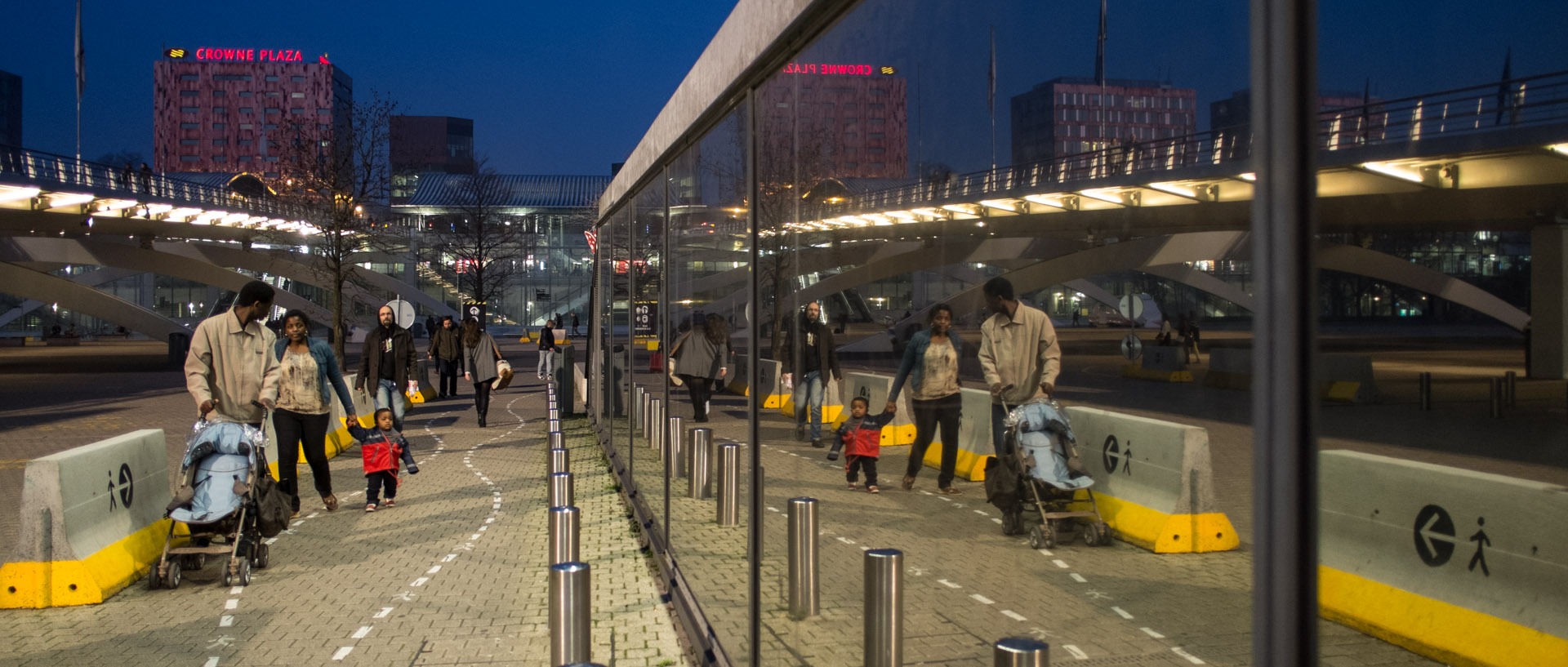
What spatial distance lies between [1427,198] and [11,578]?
733cm

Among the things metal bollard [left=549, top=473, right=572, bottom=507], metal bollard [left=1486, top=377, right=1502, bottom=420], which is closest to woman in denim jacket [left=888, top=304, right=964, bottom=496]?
metal bollard [left=1486, top=377, right=1502, bottom=420]

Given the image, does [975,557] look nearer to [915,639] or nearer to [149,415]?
[915,639]

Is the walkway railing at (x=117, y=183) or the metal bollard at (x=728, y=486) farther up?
the walkway railing at (x=117, y=183)

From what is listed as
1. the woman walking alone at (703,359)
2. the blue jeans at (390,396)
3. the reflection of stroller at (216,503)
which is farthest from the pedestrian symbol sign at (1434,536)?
the blue jeans at (390,396)

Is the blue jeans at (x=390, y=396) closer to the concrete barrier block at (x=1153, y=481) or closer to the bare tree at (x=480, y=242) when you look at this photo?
the concrete barrier block at (x=1153, y=481)

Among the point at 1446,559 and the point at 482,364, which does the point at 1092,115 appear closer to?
the point at 1446,559

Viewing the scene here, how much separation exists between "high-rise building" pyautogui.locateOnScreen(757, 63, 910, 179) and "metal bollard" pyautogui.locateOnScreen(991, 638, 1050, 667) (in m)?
1.12

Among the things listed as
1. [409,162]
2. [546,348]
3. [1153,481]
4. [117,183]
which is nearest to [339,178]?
[546,348]

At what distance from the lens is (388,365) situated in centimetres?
1289

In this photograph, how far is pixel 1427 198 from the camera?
120 cm

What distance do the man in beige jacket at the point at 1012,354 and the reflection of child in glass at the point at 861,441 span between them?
81 centimetres

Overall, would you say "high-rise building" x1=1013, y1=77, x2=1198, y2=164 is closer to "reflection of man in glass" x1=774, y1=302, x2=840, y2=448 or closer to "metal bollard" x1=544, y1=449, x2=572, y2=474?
"reflection of man in glass" x1=774, y1=302, x2=840, y2=448

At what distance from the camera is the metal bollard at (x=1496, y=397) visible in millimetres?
Answer: 1089

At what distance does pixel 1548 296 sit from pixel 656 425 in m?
7.79
